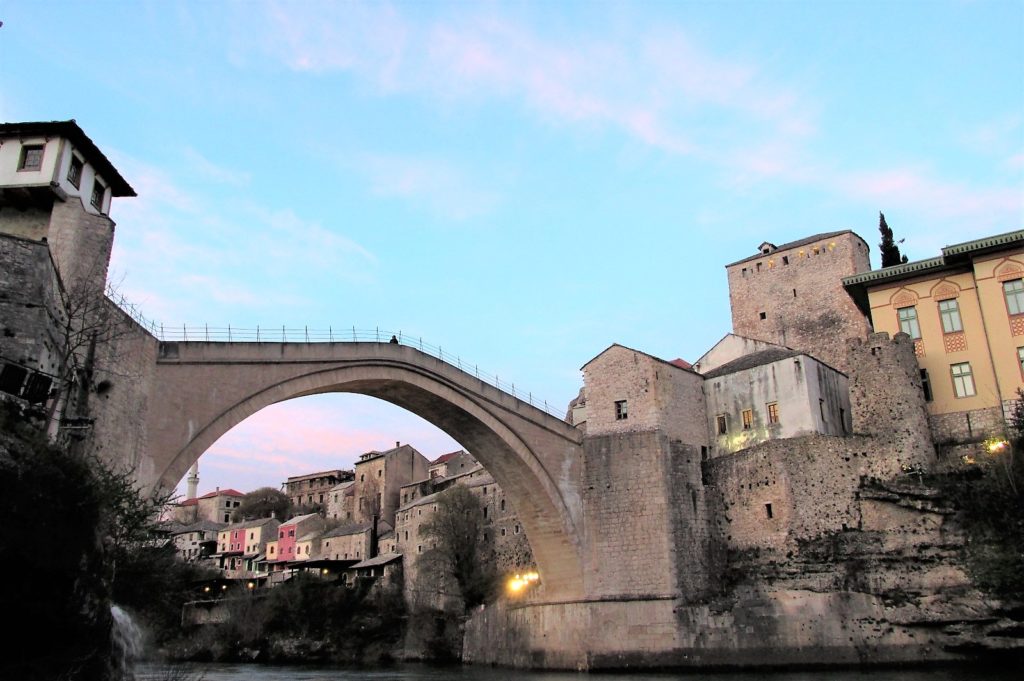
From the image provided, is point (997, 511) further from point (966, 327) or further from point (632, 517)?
point (632, 517)

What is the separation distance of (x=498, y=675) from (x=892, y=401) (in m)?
15.1

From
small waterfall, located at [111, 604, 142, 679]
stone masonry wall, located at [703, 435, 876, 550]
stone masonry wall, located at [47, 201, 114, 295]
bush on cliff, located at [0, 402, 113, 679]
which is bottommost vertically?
small waterfall, located at [111, 604, 142, 679]

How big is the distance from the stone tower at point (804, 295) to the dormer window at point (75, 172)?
30.8 metres

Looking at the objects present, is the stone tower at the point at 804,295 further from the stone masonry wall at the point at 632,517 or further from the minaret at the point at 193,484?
the minaret at the point at 193,484

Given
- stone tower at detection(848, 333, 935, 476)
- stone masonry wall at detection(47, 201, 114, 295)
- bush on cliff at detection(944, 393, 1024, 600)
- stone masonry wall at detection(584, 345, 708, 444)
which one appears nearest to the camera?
stone masonry wall at detection(47, 201, 114, 295)

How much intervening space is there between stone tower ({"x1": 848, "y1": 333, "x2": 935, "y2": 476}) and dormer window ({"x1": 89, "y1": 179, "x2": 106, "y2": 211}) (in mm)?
21384

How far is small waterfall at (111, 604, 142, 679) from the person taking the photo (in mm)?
14461

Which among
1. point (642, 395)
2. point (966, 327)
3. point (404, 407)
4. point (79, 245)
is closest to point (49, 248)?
point (79, 245)

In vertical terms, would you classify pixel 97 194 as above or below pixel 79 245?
above

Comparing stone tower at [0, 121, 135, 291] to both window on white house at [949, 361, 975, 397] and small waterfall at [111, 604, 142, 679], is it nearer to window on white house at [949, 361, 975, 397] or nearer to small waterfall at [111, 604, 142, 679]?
small waterfall at [111, 604, 142, 679]

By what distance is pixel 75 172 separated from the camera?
58.2 ft

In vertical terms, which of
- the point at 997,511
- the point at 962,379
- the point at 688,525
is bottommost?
the point at 997,511

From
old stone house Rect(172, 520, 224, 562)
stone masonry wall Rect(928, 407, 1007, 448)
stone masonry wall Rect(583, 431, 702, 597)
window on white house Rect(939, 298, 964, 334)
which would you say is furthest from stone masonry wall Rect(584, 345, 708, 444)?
old stone house Rect(172, 520, 224, 562)

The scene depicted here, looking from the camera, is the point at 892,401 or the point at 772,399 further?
the point at 772,399
